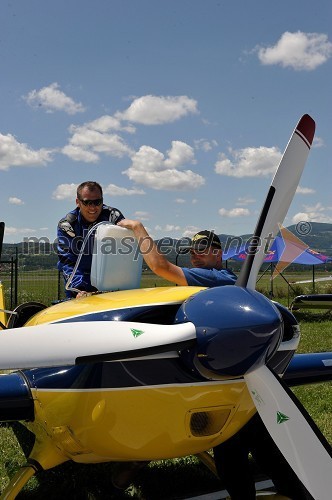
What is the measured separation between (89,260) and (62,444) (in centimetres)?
141

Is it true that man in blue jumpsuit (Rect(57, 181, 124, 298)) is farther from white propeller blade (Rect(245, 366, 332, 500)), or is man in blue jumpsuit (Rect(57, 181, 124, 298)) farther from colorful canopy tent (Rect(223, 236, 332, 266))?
colorful canopy tent (Rect(223, 236, 332, 266))

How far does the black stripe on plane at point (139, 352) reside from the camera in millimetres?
2412

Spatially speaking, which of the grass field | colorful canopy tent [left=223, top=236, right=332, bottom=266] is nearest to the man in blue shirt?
the grass field

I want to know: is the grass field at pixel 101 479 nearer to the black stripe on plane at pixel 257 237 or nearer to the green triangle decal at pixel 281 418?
the black stripe on plane at pixel 257 237

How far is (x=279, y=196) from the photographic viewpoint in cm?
317

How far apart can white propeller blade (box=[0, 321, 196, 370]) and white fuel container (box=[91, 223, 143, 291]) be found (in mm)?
916

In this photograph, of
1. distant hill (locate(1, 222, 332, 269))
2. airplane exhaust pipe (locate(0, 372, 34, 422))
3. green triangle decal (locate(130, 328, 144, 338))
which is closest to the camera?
green triangle decal (locate(130, 328, 144, 338))

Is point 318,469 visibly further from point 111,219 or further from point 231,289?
point 111,219

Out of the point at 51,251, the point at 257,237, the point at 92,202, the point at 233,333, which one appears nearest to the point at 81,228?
the point at 92,202

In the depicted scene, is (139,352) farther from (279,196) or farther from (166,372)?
(279,196)

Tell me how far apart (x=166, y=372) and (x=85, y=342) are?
21.8 inches

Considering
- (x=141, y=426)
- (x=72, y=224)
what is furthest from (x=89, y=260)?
(x=141, y=426)

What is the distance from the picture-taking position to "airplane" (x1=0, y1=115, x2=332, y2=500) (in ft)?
8.20

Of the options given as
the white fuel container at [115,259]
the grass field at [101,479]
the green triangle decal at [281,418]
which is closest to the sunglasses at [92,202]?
the white fuel container at [115,259]
